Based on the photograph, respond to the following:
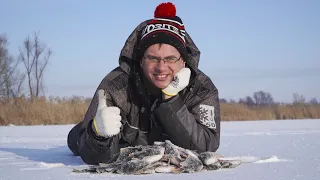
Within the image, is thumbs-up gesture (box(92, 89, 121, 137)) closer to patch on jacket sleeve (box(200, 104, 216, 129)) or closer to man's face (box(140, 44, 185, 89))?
man's face (box(140, 44, 185, 89))

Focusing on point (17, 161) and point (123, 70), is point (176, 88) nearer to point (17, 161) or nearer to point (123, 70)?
point (123, 70)

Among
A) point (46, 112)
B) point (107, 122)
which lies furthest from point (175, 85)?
point (46, 112)

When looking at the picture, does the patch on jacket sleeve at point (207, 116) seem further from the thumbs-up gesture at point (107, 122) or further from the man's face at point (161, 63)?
the thumbs-up gesture at point (107, 122)

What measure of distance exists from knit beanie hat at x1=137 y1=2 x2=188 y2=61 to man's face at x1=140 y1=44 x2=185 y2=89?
0.14 ft

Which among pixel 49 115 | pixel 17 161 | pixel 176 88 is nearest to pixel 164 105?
pixel 176 88

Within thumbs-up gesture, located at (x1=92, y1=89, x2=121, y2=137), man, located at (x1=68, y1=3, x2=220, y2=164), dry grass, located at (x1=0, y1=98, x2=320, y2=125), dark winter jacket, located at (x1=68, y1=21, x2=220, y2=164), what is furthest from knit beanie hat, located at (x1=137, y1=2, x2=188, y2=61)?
dry grass, located at (x1=0, y1=98, x2=320, y2=125)

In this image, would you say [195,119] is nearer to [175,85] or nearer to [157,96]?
[157,96]

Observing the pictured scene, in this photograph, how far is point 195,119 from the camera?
9.21 ft

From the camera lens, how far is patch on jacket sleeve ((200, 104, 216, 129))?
9.25 feet

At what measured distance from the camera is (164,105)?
2.49 m

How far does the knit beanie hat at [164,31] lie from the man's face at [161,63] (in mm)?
41

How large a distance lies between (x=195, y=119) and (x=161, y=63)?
45cm

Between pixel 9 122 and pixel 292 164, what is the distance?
29.6ft

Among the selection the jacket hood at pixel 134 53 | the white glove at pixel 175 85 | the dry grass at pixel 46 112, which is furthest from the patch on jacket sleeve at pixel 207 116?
the dry grass at pixel 46 112
